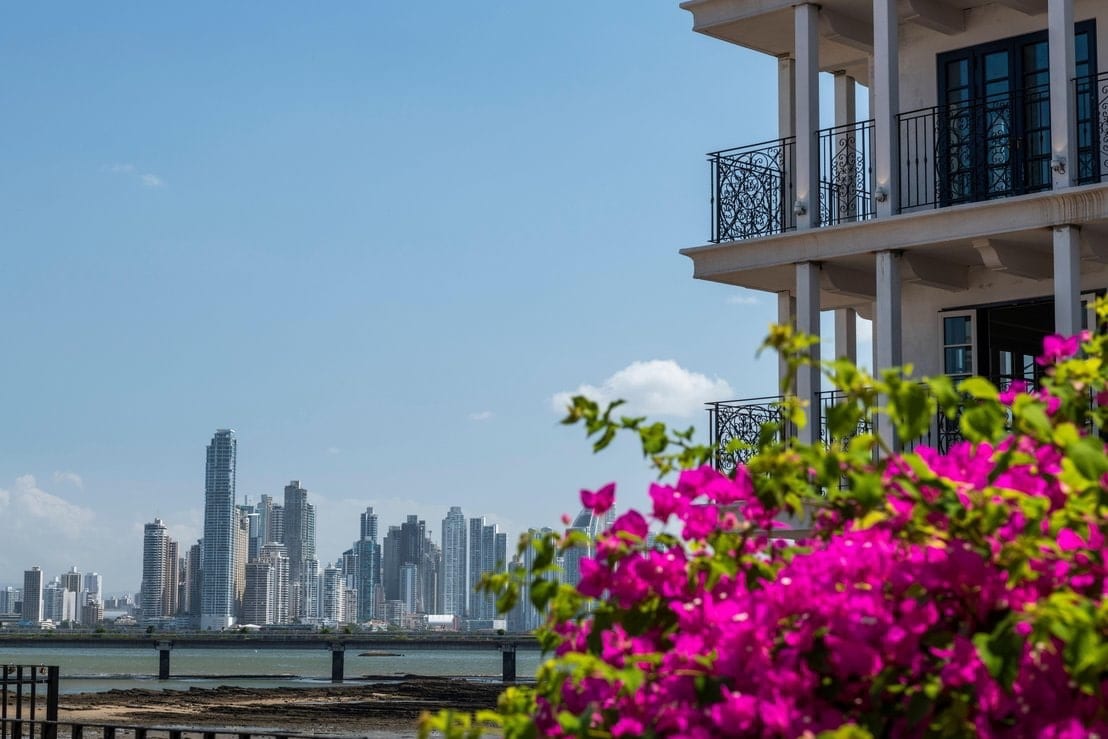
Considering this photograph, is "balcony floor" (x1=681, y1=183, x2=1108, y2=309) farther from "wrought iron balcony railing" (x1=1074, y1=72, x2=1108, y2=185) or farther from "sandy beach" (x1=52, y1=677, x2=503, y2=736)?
"sandy beach" (x1=52, y1=677, x2=503, y2=736)

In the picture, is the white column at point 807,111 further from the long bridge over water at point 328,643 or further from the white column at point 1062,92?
the long bridge over water at point 328,643

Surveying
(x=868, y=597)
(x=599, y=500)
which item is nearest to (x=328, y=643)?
(x=599, y=500)

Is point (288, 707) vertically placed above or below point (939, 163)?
below

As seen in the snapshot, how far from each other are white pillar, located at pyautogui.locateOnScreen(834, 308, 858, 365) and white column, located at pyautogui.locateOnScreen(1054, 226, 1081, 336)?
4923 mm

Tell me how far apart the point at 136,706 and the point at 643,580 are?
2068 inches

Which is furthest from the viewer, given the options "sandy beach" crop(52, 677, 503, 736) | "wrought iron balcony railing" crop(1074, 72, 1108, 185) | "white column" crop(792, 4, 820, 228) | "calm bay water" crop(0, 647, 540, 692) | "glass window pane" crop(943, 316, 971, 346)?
"calm bay water" crop(0, 647, 540, 692)

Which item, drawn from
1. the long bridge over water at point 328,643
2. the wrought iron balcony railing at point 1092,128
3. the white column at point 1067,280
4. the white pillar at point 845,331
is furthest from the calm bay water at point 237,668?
the white column at point 1067,280

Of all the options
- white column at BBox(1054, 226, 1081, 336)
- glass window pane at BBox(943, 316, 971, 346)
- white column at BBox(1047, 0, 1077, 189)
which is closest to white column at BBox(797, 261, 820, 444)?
glass window pane at BBox(943, 316, 971, 346)

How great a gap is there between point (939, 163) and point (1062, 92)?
180 cm

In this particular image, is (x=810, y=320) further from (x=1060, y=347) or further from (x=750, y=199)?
(x=1060, y=347)

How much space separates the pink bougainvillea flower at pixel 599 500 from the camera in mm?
4037

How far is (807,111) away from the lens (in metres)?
16.3

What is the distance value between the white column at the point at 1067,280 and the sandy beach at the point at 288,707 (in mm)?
27823

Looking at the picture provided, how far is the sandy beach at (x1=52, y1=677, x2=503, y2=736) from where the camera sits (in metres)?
45.3
